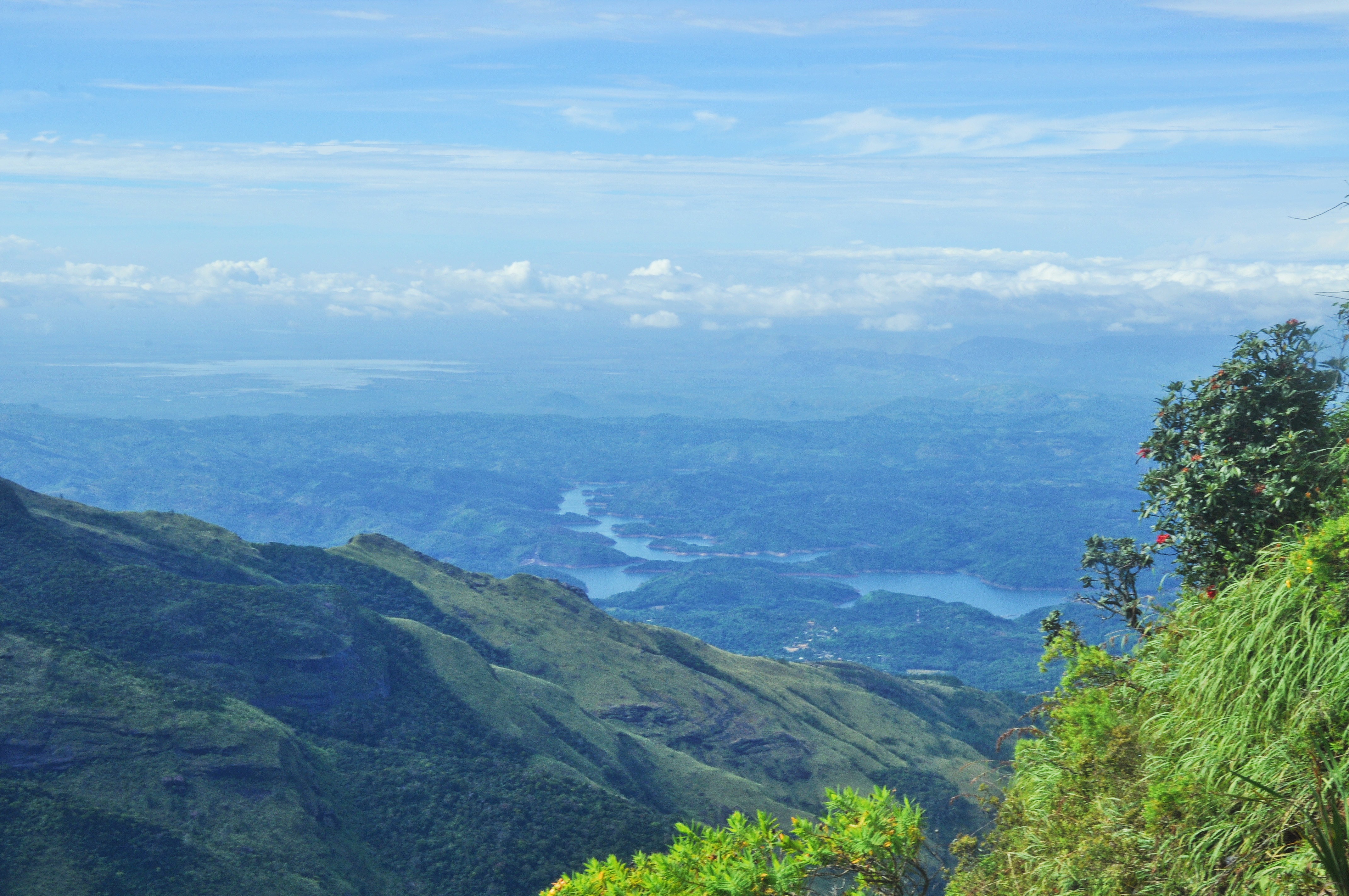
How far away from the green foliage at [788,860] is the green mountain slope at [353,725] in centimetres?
4309

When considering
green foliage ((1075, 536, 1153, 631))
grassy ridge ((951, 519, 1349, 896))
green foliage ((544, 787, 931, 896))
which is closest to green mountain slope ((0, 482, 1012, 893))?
green foliage ((1075, 536, 1153, 631))

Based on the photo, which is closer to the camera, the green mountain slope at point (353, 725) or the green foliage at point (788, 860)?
the green foliage at point (788, 860)

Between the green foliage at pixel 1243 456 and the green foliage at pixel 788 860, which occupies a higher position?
the green foliage at pixel 1243 456

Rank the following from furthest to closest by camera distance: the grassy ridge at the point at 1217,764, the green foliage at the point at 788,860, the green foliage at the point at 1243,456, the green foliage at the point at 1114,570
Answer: the green foliage at the point at 1114,570
the green foliage at the point at 1243,456
the green foliage at the point at 788,860
the grassy ridge at the point at 1217,764

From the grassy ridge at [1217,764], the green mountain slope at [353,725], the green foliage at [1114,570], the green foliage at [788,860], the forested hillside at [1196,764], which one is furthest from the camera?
the green mountain slope at [353,725]

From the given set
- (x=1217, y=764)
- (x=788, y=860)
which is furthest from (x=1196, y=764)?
(x=788, y=860)

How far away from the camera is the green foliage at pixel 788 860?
12.7m

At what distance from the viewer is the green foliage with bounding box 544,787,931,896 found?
1266 cm

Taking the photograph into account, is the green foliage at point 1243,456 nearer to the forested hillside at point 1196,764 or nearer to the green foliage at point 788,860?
the forested hillside at point 1196,764

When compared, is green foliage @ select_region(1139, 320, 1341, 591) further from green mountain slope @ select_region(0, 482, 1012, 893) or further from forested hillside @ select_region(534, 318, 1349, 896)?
green mountain slope @ select_region(0, 482, 1012, 893)

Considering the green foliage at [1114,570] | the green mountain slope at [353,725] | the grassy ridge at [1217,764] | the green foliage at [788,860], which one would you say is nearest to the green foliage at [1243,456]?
the grassy ridge at [1217,764]

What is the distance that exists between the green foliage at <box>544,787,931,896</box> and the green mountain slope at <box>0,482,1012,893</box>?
4309 cm

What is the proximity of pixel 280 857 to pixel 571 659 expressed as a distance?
6142cm

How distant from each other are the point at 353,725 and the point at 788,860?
85.1 metres
